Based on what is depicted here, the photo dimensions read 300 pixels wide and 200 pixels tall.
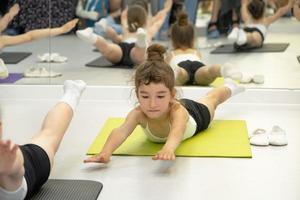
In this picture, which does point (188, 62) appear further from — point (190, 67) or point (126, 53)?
point (126, 53)

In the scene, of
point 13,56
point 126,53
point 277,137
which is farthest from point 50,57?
point 277,137

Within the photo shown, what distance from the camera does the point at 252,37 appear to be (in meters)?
3.79

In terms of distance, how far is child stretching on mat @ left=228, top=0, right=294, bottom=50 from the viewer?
11.9 feet

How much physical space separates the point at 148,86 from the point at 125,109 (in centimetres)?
91

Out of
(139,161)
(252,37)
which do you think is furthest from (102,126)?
(252,37)

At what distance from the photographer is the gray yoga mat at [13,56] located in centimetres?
382

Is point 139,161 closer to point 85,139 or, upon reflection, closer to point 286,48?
point 85,139

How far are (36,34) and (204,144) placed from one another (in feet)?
5.66

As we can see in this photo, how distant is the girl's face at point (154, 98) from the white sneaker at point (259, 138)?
470 millimetres

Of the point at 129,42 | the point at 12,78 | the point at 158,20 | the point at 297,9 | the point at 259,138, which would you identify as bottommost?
the point at 12,78

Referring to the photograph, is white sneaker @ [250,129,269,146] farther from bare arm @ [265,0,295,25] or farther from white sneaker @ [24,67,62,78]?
white sneaker @ [24,67,62,78]

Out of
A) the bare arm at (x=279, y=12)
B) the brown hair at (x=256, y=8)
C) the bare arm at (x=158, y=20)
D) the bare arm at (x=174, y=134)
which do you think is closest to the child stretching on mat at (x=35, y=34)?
the bare arm at (x=158, y=20)

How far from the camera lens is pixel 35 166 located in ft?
6.35

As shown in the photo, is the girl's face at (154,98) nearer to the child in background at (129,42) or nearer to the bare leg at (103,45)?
the child in background at (129,42)
